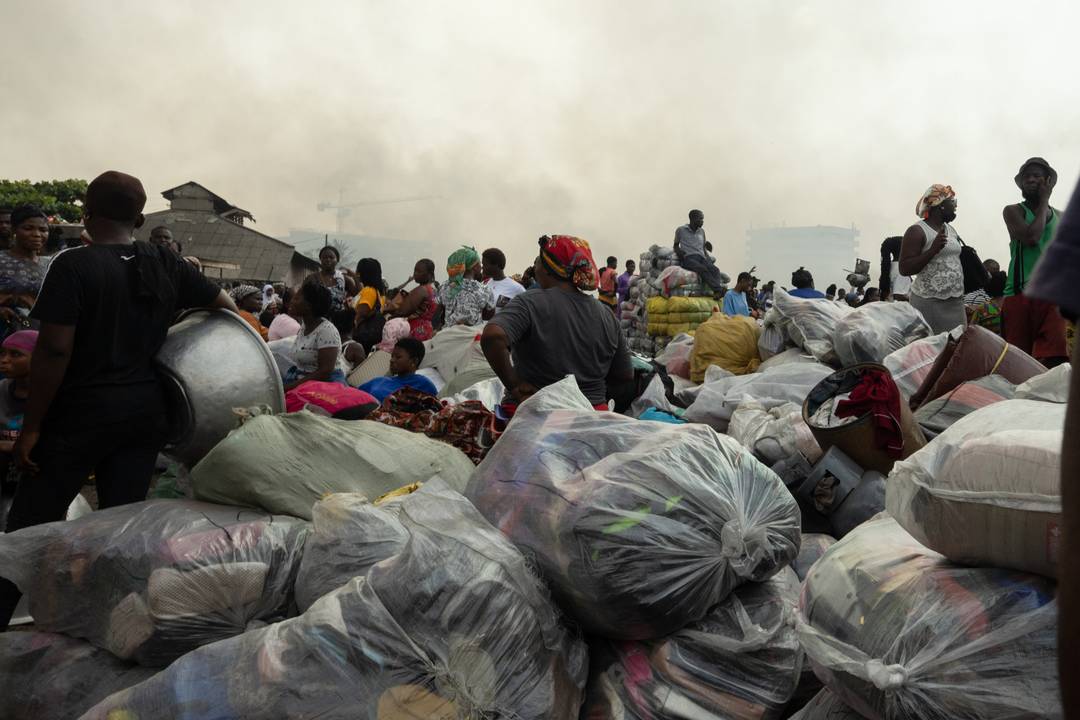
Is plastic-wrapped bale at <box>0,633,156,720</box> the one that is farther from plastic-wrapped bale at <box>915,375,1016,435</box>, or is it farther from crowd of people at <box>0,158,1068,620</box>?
plastic-wrapped bale at <box>915,375,1016,435</box>

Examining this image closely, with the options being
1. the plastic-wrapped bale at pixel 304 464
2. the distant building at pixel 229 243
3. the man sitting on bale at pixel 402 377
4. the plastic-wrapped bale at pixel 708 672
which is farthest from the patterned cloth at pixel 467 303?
the distant building at pixel 229 243

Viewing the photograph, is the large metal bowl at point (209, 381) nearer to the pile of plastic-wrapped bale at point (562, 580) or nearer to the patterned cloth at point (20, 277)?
the pile of plastic-wrapped bale at point (562, 580)

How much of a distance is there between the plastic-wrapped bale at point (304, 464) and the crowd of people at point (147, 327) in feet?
1.52

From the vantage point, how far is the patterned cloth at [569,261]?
3758 millimetres

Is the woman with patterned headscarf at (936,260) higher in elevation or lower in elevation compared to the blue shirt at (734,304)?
A: higher

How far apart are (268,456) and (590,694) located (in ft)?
3.94

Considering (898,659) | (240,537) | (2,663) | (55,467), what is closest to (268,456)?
(240,537)

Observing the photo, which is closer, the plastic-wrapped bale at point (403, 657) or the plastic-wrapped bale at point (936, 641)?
the plastic-wrapped bale at point (936, 641)

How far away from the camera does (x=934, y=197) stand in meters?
5.38

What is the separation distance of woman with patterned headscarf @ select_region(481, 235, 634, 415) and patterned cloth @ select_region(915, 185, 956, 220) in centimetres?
258

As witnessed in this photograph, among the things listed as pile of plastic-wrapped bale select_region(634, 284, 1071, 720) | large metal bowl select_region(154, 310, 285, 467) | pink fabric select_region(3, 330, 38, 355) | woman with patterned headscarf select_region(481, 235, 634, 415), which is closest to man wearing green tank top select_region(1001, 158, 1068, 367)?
pile of plastic-wrapped bale select_region(634, 284, 1071, 720)

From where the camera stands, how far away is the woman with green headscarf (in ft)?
25.1

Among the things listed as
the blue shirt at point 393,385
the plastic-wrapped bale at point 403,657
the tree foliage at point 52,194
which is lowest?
the plastic-wrapped bale at point 403,657

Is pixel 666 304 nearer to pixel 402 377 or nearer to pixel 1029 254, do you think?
pixel 402 377
